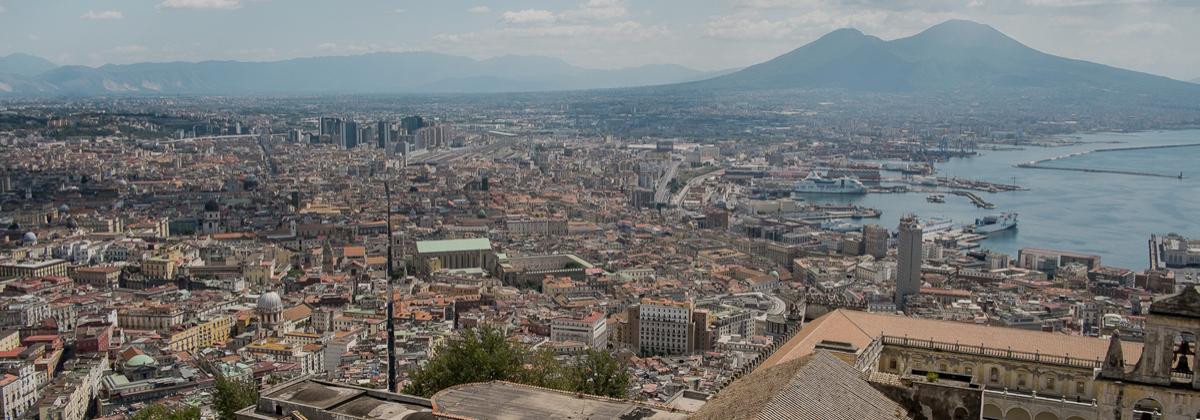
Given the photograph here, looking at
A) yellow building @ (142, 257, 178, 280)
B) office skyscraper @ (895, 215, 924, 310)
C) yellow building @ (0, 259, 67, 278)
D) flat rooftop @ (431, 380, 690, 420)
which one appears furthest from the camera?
yellow building @ (142, 257, 178, 280)

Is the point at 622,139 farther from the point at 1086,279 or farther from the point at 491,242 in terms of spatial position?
the point at 1086,279

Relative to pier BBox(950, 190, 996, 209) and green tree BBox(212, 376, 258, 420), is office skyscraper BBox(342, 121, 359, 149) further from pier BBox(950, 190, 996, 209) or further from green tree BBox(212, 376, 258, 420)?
green tree BBox(212, 376, 258, 420)

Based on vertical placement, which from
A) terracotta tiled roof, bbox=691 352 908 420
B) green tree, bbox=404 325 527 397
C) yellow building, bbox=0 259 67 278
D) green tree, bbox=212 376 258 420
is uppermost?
terracotta tiled roof, bbox=691 352 908 420

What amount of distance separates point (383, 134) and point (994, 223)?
54.4 meters

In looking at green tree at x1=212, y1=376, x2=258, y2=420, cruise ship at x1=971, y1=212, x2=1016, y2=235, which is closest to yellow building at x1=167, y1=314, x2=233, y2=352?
green tree at x1=212, y1=376, x2=258, y2=420

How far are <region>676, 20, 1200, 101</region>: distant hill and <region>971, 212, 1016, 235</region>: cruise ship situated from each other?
4413 inches

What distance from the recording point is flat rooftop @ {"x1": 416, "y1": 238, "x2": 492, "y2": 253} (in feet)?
116

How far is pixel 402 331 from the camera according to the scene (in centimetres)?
2252

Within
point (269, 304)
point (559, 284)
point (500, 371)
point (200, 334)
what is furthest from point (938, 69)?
point (500, 371)

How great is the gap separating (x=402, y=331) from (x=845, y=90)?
14027cm

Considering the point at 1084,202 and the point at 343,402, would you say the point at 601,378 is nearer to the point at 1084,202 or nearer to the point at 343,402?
the point at 343,402

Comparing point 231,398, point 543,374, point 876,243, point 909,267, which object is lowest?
point 876,243

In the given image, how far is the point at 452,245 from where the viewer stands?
1420 inches

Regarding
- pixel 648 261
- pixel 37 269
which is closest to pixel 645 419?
pixel 648 261
